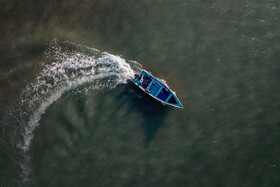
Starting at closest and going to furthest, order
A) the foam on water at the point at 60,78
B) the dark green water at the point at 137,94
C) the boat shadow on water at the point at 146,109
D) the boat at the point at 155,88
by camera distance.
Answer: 1. the dark green water at the point at 137,94
2. the boat at the point at 155,88
3. the boat shadow on water at the point at 146,109
4. the foam on water at the point at 60,78

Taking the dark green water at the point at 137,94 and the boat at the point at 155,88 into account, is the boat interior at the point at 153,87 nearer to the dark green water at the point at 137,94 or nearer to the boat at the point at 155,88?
the boat at the point at 155,88

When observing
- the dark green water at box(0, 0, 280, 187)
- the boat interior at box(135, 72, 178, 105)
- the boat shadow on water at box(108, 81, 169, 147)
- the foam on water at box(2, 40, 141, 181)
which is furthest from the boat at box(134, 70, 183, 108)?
the foam on water at box(2, 40, 141, 181)

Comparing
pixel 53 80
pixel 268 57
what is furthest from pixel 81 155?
pixel 268 57

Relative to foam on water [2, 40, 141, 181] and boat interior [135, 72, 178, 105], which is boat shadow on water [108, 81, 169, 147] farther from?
foam on water [2, 40, 141, 181]

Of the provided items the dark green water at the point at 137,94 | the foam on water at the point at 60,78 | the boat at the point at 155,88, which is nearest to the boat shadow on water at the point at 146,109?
the dark green water at the point at 137,94

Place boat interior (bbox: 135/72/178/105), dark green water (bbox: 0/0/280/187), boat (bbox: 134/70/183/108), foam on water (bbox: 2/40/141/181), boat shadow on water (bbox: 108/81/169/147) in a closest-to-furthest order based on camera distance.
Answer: dark green water (bbox: 0/0/280/187) → boat (bbox: 134/70/183/108) → boat interior (bbox: 135/72/178/105) → boat shadow on water (bbox: 108/81/169/147) → foam on water (bbox: 2/40/141/181)

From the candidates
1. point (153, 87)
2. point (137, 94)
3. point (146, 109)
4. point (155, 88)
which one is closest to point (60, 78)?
point (137, 94)
